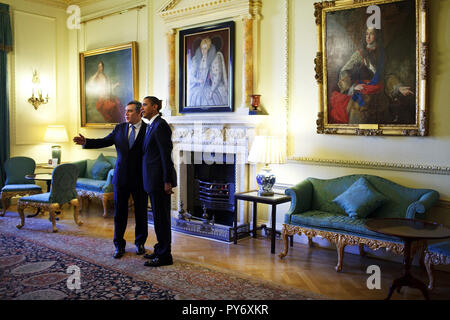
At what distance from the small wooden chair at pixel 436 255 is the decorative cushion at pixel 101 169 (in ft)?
16.1

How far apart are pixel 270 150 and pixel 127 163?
1.59 m

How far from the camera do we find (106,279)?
380 cm

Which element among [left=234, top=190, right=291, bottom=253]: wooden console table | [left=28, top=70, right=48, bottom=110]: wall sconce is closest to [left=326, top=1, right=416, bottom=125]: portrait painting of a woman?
[left=234, top=190, right=291, bottom=253]: wooden console table

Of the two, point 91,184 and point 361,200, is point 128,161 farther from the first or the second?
point 91,184

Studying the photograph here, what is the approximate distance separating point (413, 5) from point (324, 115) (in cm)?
139

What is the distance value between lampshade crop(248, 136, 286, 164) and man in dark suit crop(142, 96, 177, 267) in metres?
1.21

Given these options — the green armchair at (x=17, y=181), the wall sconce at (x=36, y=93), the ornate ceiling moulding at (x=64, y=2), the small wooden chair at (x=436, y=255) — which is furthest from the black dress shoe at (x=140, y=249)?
the ornate ceiling moulding at (x=64, y=2)

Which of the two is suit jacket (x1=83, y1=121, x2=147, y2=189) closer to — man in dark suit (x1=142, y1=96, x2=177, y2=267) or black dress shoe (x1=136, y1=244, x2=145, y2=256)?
man in dark suit (x1=142, y1=96, x2=177, y2=267)

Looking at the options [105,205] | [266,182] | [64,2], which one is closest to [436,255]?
[266,182]

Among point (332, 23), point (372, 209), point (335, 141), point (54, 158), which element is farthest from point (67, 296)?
point (54, 158)

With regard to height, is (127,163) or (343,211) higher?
(127,163)

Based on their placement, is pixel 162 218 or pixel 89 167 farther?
pixel 89 167

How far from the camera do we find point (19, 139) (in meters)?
7.46

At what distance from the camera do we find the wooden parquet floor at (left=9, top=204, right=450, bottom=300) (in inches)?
145
